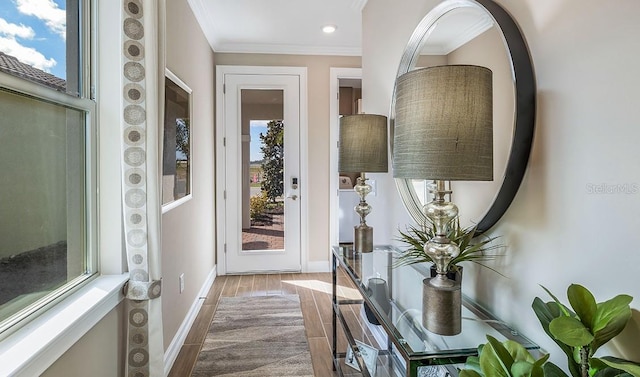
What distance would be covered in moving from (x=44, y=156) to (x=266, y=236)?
3005mm

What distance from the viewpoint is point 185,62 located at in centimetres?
268

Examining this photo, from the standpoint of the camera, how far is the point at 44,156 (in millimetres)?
1240

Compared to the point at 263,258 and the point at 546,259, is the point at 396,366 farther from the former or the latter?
the point at 263,258

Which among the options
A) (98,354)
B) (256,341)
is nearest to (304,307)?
(256,341)

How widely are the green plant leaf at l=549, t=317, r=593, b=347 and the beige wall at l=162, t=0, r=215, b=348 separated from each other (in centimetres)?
201

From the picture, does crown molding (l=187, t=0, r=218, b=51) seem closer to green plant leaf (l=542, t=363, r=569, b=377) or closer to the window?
the window

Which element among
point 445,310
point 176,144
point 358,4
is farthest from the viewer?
point 358,4

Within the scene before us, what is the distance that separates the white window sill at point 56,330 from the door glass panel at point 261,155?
8.41 feet

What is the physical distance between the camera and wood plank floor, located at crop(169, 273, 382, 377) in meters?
2.31

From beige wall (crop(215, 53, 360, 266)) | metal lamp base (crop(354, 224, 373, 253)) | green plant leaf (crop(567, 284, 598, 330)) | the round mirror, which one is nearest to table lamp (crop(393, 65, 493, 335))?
the round mirror

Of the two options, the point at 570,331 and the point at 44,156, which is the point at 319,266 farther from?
the point at 570,331

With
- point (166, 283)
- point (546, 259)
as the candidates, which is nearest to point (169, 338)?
point (166, 283)

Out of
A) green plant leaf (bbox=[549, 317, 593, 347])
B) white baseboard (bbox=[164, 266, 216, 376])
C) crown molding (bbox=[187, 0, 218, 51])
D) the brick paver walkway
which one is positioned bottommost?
Answer: white baseboard (bbox=[164, 266, 216, 376])

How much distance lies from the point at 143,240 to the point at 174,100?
1.20 m
